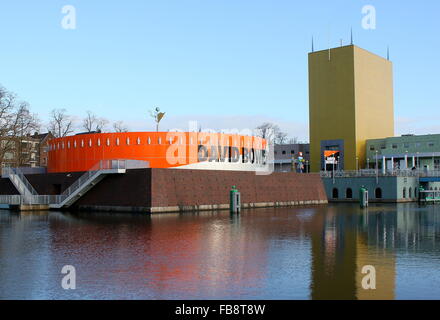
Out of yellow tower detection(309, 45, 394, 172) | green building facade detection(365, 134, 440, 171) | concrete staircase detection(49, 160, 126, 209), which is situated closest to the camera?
concrete staircase detection(49, 160, 126, 209)

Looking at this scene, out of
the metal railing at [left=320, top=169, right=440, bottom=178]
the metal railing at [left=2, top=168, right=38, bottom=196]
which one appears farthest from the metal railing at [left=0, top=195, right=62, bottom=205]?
the metal railing at [left=320, top=169, right=440, bottom=178]

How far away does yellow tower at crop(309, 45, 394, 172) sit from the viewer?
91.6m

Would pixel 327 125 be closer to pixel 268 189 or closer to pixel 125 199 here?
pixel 268 189

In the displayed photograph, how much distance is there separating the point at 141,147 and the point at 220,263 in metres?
33.8

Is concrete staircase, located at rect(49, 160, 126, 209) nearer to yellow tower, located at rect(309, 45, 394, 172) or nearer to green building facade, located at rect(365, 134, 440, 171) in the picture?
yellow tower, located at rect(309, 45, 394, 172)

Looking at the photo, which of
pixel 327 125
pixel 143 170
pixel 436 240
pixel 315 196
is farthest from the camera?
pixel 327 125

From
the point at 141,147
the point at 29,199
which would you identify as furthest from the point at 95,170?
the point at 29,199

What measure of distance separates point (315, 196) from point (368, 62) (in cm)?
4182

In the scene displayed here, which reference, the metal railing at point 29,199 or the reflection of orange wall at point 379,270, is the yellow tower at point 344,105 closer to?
the metal railing at point 29,199

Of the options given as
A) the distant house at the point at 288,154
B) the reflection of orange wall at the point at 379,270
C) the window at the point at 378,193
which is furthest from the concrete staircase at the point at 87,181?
the distant house at the point at 288,154

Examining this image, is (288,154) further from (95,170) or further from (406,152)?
(95,170)

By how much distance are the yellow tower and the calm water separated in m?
67.7
